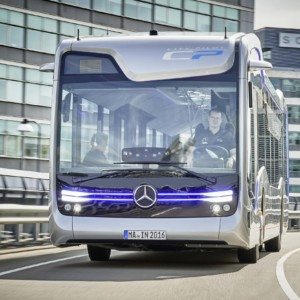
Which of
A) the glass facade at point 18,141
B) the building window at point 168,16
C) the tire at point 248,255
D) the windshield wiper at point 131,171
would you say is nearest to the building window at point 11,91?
the glass facade at point 18,141

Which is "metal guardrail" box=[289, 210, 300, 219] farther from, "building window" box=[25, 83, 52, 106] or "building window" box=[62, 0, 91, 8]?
"building window" box=[62, 0, 91, 8]

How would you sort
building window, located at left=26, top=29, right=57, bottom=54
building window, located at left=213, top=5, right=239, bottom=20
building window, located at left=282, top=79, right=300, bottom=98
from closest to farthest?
building window, located at left=26, top=29, right=57, bottom=54 < building window, located at left=213, top=5, right=239, bottom=20 < building window, located at left=282, top=79, right=300, bottom=98

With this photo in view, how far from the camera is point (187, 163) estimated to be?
13594 mm

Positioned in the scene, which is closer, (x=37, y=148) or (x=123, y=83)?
(x=123, y=83)

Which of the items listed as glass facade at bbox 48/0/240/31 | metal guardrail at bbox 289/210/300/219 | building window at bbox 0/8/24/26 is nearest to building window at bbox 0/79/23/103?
building window at bbox 0/8/24/26

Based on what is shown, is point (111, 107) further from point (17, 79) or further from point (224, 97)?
point (17, 79)

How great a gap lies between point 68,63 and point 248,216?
A: 3.22 m

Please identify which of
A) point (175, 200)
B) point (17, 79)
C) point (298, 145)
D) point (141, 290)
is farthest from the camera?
point (298, 145)

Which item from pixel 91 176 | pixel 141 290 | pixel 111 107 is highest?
pixel 111 107

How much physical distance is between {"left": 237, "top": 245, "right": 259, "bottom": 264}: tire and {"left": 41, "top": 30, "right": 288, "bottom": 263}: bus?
44.4 inches

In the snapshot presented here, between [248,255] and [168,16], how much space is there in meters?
50.6

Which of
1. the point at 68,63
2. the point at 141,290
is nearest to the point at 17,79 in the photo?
the point at 68,63

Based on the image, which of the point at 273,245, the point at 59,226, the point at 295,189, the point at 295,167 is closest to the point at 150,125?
the point at 59,226

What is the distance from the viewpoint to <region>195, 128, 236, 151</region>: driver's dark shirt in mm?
13641
